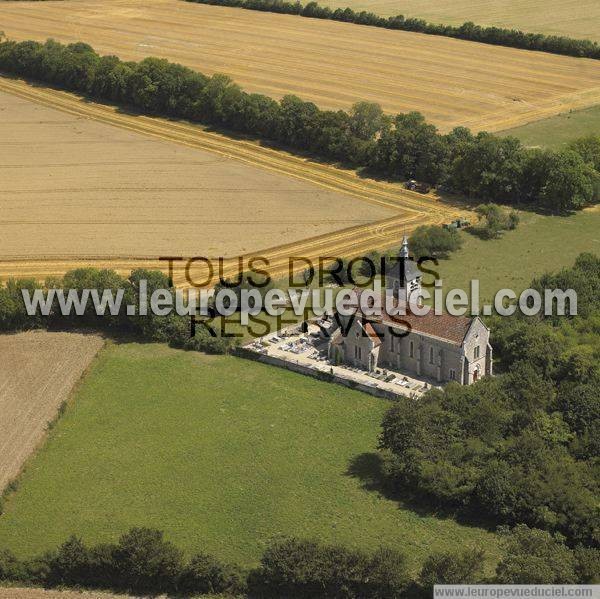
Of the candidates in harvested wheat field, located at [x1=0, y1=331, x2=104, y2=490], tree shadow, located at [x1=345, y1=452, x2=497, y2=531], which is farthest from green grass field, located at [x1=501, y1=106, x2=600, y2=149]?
Result: tree shadow, located at [x1=345, y1=452, x2=497, y2=531]

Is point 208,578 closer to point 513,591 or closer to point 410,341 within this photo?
point 513,591

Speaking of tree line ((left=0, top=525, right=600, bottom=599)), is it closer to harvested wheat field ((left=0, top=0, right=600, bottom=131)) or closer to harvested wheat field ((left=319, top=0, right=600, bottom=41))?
harvested wheat field ((left=0, top=0, right=600, bottom=131))

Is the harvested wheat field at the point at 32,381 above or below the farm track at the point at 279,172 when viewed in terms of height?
below

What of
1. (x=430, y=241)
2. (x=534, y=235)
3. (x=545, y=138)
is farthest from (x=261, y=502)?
(x=545, y=138)

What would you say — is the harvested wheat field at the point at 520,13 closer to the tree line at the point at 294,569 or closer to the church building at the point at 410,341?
the church building at the point at 410,341

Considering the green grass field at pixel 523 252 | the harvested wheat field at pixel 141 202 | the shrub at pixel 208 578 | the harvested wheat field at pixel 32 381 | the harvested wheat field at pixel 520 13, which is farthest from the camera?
the harvested wheat field at pixel 520 13

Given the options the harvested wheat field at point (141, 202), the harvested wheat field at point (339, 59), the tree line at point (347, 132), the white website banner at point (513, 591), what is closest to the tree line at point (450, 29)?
the harvested wheat field at point (339, 59)

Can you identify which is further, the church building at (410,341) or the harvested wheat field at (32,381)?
the church building at (410,341)
